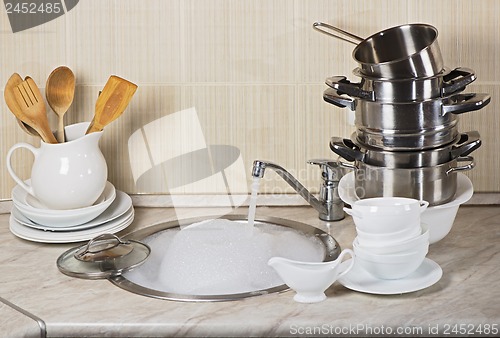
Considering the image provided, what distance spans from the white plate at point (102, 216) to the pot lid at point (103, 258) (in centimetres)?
7

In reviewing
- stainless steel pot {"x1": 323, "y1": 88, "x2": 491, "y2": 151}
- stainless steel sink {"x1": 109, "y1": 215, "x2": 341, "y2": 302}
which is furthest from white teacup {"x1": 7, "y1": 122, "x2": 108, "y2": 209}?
stainless steel pot {"x1": 323, "y1": 88, "x2": 491, "y2": 151}

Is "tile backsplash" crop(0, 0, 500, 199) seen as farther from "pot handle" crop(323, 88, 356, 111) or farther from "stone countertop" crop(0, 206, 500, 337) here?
"stone countertop" crop(0, 206, 500, 337)

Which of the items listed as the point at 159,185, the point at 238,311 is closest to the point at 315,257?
the point at 238,311

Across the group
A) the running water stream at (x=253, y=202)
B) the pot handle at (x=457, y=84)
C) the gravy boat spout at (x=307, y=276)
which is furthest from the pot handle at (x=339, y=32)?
the gravy boat spout at (x=307, y=276)

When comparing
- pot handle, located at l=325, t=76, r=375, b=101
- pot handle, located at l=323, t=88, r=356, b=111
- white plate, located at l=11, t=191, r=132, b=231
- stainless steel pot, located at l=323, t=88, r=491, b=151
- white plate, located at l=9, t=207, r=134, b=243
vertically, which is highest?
pot handle, located at l=325, t=76, r=375, b=101

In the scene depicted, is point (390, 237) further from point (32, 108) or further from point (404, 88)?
point (32, 108)

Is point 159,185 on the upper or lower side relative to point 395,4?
lower

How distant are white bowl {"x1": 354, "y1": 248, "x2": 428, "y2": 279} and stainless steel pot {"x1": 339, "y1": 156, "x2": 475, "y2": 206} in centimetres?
18

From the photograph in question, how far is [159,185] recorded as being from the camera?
193 centimetres

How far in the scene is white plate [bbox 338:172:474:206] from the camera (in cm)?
159

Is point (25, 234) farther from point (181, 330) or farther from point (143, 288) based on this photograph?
point (181, 330)

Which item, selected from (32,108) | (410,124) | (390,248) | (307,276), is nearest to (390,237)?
(390,248)

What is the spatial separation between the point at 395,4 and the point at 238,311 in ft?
2.80

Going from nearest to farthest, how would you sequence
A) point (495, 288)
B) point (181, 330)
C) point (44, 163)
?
point (181, 330) → point (495, 288) → point (44, 163)
